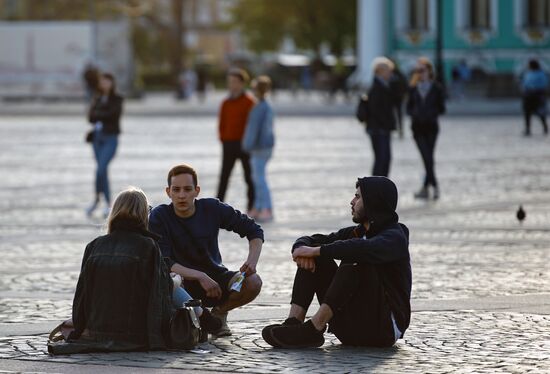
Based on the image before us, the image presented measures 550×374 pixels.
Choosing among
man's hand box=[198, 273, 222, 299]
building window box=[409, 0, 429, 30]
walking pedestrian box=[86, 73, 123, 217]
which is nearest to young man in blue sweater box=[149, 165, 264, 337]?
man's hand box=[198, 273, 222, 299]

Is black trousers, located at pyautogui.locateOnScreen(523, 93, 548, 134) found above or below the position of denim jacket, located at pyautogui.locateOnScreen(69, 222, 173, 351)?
below

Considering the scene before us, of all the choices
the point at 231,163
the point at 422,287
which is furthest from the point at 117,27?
the point at 422,287

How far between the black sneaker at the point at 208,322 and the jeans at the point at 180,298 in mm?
122

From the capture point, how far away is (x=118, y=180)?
22344 mm

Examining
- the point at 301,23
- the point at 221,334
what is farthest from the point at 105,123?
the point at 301,23

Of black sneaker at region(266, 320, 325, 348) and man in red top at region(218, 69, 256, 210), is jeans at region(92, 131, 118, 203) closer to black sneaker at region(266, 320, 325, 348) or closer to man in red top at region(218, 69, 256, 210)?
man in red top at region(218, 69, 256, 210)

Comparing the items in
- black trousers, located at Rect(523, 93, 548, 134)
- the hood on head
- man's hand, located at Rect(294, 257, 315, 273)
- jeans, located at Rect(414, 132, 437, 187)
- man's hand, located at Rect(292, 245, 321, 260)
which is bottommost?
black trousers, located at Rect(523, 93, 548, 134)

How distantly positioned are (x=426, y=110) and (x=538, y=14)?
138 feet

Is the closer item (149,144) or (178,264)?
(178,264)

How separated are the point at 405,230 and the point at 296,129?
29.6m

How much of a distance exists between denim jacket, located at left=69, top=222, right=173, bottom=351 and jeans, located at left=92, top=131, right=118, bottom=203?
361 inches

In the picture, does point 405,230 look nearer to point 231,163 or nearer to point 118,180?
point 231,163

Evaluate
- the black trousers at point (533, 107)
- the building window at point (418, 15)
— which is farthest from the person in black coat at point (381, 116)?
the building window at point (418, 15)

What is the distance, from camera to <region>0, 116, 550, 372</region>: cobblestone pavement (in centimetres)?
877
